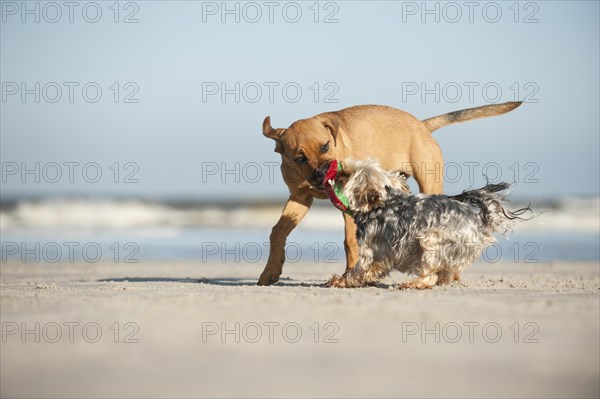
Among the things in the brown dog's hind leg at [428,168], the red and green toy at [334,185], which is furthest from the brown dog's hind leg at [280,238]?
the brown dog's hind leg at [428,168]

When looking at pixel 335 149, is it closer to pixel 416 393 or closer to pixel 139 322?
pixel 139 322

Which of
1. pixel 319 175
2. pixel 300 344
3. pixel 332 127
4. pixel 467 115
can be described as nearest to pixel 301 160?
pixel 319 175

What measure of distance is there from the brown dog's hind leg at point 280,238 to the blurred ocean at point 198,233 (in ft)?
7.73

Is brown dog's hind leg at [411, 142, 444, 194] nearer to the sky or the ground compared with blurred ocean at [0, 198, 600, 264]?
nearer to the sky

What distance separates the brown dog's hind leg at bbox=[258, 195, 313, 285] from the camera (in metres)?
8.60

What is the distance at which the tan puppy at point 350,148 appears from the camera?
27.7 ft

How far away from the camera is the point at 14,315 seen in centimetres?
574

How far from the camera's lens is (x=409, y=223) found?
7414mm

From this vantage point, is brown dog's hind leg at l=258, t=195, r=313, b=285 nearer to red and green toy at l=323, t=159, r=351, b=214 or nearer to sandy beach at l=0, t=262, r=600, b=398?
red and green toy at l=323, t=159, r=351, b=214

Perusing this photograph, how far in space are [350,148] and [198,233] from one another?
51.0ft

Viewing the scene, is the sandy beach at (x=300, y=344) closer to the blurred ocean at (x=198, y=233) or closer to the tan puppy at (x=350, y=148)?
the tan puppy at (x=350, y=148)

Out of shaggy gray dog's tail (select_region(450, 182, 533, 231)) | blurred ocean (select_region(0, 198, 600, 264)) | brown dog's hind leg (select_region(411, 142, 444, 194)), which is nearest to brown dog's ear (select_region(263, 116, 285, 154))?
brown dog's hind leg (select_region(411, 142, 444, 194))

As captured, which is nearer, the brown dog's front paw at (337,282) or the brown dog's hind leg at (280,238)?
the brown dog's front paw at (337,282)

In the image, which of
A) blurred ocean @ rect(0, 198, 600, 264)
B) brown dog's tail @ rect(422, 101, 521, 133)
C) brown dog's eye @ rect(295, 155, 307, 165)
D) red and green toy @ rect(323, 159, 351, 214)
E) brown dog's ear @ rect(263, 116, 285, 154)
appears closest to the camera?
red and green toy @ rect(323, 159, 351, 214)
